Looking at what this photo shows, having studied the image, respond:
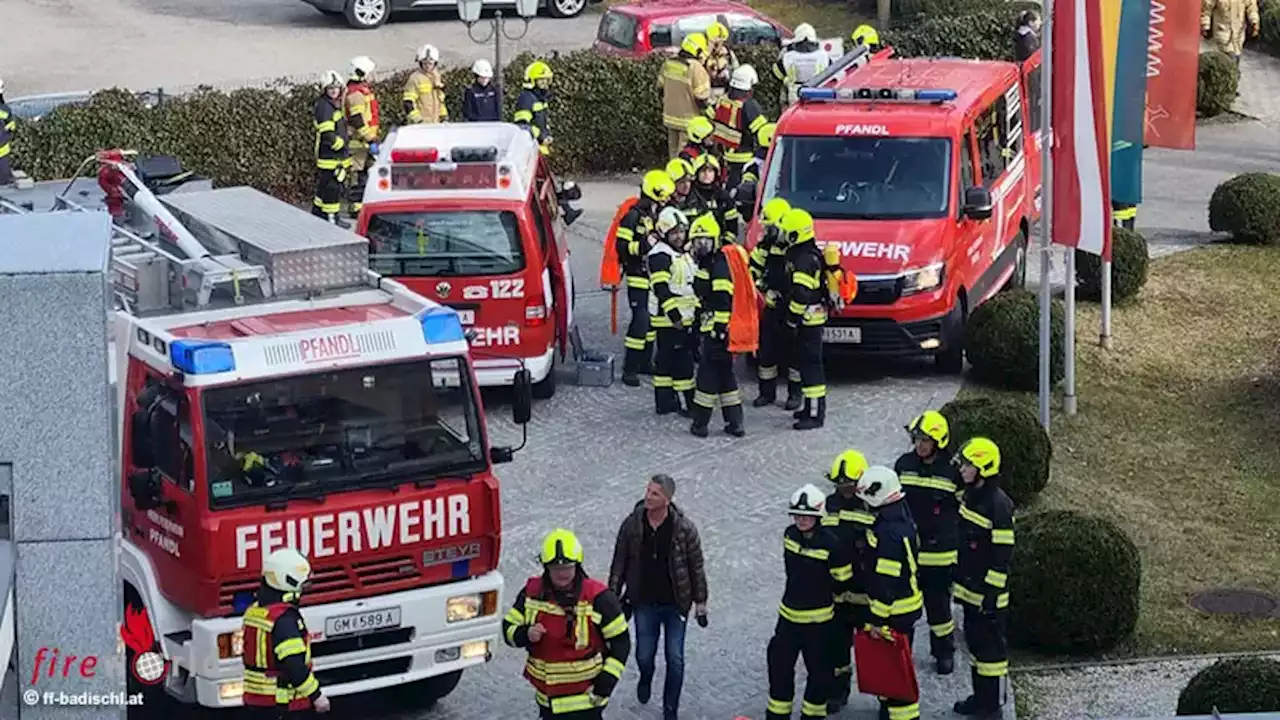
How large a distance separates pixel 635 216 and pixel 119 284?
6.43m

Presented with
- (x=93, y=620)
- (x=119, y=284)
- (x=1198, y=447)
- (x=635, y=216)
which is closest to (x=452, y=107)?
(x=635, y=216)

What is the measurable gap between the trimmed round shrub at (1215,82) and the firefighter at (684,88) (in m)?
7.49

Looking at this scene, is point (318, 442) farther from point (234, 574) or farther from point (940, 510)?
point (940, 510)

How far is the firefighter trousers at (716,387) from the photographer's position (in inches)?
702

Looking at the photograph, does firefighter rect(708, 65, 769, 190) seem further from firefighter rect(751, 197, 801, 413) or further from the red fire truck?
the red fire truck

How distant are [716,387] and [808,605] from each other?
5888 mm

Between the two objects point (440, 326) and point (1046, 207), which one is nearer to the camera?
point (440, 326)

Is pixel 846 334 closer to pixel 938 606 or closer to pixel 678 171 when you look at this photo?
pixel 678 171

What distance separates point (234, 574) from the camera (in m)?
11.9

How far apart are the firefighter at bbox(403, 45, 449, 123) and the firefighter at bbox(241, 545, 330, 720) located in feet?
45.1

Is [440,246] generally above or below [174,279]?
below

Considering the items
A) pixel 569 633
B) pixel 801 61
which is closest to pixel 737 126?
pixel 801 61

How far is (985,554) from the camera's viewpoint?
1268 cm

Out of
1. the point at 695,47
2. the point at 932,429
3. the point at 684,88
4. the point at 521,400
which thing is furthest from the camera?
the point at 684,88
